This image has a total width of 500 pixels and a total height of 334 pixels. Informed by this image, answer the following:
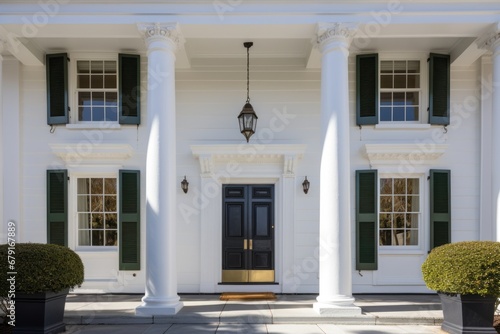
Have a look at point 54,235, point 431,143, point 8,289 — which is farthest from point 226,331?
point 431,143

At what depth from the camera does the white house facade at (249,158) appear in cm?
912

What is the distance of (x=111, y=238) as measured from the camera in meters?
9.40

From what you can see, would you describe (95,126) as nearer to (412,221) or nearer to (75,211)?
(75,211)

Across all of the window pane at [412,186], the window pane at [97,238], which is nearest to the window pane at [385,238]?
the window pane at [412,186]

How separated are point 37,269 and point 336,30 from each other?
20.9 ft

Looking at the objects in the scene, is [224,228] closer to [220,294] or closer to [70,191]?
[220,294]

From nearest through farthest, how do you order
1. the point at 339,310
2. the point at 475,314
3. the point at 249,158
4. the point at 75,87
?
the point at 475,314 < the point at 339,310 < the point at 249,158 < the point at 75,87

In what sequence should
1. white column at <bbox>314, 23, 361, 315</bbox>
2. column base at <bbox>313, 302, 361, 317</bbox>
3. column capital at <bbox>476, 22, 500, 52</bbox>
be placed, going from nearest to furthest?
column base at <bbox>313, 302, 361, 317</bbox> < white column at <bbox>314, 23, 361, 315</bbox> < column capital at <bbox>476, 22, 500, 52</bbox>

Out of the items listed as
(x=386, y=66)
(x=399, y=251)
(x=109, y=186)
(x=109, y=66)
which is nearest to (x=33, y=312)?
(x=109, y=186)

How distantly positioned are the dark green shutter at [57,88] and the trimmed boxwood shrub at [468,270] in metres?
8.12

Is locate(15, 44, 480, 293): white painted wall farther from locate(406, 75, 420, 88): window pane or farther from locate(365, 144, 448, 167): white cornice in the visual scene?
locate(406, 75, 420, 88): window pane

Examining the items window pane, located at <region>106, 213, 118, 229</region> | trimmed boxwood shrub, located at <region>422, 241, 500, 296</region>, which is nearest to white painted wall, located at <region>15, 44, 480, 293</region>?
window pane, located at <region>106, 213, 118, 229</region>

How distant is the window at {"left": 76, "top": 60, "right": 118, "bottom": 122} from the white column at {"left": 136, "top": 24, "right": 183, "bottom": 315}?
2401 mm

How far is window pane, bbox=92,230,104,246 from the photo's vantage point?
938cm
